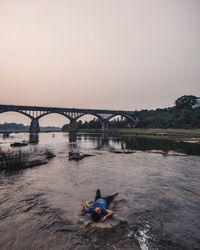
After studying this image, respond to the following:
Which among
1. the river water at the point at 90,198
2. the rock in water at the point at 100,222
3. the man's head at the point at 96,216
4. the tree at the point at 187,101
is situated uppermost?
the tree at the point at 187,101

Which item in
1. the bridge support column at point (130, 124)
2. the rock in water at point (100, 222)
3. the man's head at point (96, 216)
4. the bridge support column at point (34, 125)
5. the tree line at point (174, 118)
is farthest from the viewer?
the bridge support column at point (130, 124)

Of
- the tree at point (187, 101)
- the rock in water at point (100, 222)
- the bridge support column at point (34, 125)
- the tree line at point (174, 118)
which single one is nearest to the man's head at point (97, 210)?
the rock in water at point (100, 222)

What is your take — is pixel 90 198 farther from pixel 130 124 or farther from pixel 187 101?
pixel 130 124

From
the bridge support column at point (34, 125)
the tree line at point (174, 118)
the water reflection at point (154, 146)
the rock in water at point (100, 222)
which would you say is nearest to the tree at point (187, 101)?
the tree line at point (174, 118)

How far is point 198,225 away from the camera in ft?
23.0

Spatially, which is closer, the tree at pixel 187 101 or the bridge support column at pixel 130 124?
the tree at pixel 187 101

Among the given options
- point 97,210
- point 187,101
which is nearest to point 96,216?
point 97,210

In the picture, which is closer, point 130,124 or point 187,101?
point 187,101

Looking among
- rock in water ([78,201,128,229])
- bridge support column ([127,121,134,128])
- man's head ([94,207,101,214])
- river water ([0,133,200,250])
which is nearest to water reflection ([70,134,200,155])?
river water ([0,133,200,250])

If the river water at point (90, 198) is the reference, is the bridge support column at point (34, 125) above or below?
above

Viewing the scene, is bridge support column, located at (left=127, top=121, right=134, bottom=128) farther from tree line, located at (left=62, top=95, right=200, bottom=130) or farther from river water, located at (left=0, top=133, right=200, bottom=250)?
river water, located at (left=0, top=133, right=200, bottom=250)

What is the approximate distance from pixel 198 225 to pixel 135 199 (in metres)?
3.42

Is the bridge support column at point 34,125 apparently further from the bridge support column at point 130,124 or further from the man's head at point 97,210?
the man's head at point 97,210

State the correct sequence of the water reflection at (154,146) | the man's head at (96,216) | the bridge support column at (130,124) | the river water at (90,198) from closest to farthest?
the river water at (90,198) → the man's head at (96,216) → the water reflection at (154,146) → the bridge support column at (130,124)
